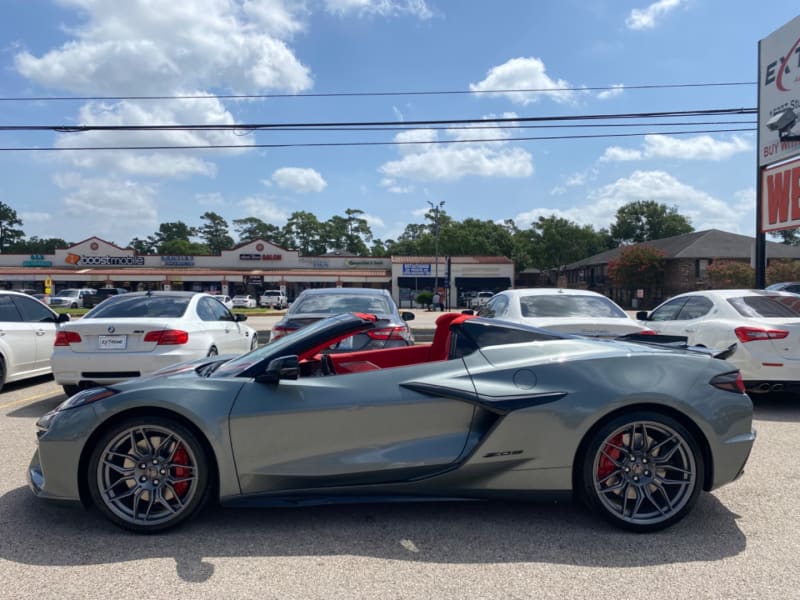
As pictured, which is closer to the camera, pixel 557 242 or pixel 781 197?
pixel 781 197

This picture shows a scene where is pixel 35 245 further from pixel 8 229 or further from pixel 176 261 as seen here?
pixel 176 261

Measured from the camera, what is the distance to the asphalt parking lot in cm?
262

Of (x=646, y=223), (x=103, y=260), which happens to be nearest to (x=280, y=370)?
(x=103, y=260)

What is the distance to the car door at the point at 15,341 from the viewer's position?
7574mm

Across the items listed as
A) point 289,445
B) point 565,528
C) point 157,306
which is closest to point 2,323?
point 157,306

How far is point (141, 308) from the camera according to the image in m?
7.18

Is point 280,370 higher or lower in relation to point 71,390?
higher

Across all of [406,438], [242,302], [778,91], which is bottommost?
[242,302]

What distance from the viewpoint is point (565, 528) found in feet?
10.8

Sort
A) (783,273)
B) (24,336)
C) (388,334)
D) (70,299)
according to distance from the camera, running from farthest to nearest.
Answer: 1. (70,299)
2. (783,273)
3. (24,336)
4. (388,334)

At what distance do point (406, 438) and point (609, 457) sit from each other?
3.95ft

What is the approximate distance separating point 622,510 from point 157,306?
6.17 m

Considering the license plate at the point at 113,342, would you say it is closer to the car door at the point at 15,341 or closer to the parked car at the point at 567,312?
the car door at the point at 15,341

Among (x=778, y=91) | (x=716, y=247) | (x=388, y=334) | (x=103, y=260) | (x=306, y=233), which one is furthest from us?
(x=306, y=233)
